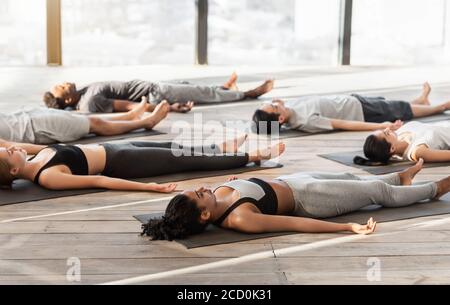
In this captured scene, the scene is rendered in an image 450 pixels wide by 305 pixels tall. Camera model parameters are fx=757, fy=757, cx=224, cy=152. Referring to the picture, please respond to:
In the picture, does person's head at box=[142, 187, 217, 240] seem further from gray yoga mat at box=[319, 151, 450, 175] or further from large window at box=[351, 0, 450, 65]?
large window at box=[351, 0, 450, 65]

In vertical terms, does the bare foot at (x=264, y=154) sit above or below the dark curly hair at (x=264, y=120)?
below

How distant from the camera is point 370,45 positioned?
868 centimetres

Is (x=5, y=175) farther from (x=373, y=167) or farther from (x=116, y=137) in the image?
(x=373, y=167)

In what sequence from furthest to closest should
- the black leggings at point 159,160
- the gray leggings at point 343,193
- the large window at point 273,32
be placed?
1. the large window at point 273,32
2. the black leggings at point 159,160
3. the gray leggings at point 343,193

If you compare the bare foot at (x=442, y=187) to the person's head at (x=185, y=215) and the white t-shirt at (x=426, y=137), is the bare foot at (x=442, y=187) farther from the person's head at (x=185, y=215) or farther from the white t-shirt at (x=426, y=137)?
the person's head at (x=185, y=215)

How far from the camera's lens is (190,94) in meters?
5.87

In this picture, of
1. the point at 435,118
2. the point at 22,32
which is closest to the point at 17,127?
the point at 435,118

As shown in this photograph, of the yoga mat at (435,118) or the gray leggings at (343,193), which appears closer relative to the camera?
the gray leggings at (343,193)

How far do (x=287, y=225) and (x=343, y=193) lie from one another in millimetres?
331

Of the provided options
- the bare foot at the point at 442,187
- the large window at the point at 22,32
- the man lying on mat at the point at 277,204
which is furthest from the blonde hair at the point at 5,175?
the large window at the point at 22,32

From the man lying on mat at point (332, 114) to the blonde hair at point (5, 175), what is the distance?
1819 millimetres

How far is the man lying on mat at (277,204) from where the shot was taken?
2723 millimetres
